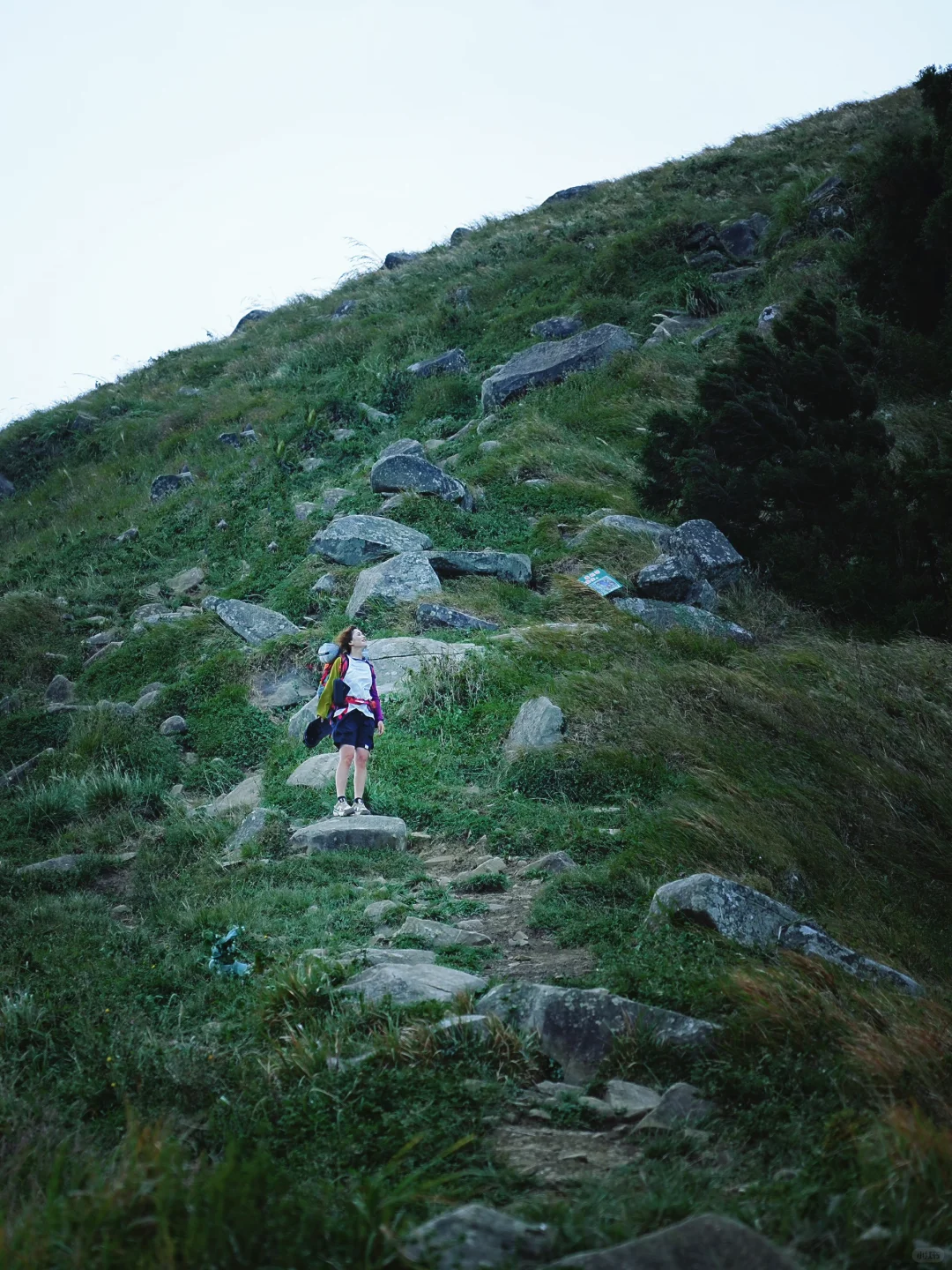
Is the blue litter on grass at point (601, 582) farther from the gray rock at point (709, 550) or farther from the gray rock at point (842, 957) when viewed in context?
the gray rock at point (842, 957)

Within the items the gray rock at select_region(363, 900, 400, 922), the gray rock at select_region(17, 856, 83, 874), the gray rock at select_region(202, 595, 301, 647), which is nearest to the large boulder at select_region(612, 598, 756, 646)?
the gray rock at select_region(202, 595, 301, 647)

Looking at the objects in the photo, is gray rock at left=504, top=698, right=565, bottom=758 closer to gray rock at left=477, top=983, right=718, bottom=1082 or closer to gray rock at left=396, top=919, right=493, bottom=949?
gray rock at left=396, top=919, right=493, bottom=949

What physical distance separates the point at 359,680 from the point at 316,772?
77cm

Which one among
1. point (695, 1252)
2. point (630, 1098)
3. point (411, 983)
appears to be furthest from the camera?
point (411, 983)

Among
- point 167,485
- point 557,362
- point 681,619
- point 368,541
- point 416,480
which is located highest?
point 557,362

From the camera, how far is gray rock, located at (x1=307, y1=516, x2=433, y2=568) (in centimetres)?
1145

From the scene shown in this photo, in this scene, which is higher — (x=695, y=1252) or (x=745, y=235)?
(x=745, y=235)

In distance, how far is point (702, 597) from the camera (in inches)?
400

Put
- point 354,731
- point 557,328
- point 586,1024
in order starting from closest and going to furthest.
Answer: point 586,1024, point 354,731, point 557,328

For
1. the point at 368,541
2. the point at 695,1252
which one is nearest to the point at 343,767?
the point at 368,541

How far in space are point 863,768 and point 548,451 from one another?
8.06m

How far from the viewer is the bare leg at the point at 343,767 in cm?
705

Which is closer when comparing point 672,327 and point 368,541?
point 368,541

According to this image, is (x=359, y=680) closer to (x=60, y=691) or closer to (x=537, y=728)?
(x=537, y=728)
